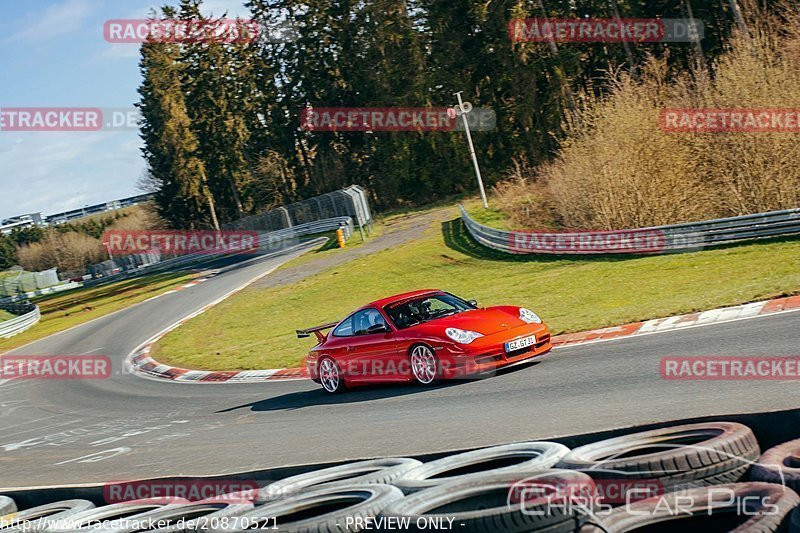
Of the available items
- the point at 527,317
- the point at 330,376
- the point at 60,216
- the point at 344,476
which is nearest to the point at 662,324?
the point at 527,317

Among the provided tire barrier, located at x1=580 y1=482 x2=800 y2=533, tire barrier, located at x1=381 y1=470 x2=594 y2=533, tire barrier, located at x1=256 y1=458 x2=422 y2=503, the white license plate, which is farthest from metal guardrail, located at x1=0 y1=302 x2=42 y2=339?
tire barrier, located at x1=580 y1=482 x2=800 y2=533

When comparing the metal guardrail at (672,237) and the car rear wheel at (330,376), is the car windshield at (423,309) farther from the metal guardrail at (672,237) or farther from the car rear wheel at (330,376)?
the metal guardrail at (672,237)

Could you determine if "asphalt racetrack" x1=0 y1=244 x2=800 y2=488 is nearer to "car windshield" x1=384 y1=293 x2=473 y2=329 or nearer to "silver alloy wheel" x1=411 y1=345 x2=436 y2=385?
"silver alloy wheel" x1=411 y1=345 x2=436 y2=385

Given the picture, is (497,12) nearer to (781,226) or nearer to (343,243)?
(343,243)

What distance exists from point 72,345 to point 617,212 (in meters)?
20.1

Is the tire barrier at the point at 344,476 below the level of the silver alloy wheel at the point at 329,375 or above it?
above

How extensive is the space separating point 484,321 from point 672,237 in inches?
494

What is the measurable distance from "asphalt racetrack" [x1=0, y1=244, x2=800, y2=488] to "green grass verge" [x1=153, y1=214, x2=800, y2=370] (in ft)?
8.89

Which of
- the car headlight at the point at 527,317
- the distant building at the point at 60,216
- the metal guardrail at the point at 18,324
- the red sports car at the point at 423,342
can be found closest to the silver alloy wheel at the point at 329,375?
the red sports car at the point at 423,342

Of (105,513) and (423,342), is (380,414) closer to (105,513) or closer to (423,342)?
(423,342)

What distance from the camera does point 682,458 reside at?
506 centimetres

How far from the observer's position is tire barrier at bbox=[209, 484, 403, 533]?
5.41 metres

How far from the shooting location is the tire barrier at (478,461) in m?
5.96

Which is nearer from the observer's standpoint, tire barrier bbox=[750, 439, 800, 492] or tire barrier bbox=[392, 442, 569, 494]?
tire barrier bbox=[750, 439, 800, 492]
